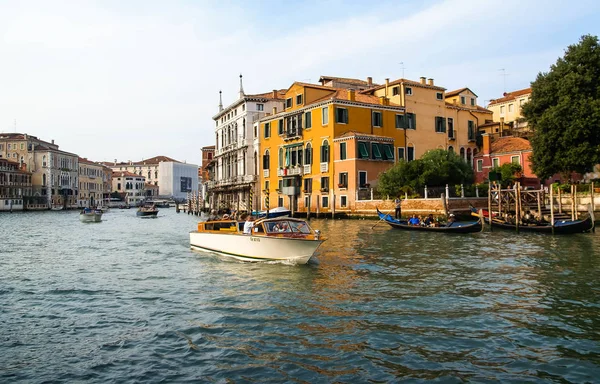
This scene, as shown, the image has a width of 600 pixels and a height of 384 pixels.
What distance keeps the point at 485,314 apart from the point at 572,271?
5.01 m

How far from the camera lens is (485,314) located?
7.96 m

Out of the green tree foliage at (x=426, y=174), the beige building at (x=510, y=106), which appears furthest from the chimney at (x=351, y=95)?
the beige building at (x=510, y=106)

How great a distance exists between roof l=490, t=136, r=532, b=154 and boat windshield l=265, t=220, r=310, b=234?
86.8 feet

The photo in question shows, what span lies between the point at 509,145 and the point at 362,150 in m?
11.7

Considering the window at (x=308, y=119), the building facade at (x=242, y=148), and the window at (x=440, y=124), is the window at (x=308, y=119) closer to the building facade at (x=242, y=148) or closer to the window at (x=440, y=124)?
the building facade at (x=242, y=148)

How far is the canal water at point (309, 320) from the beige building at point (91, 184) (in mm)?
80623

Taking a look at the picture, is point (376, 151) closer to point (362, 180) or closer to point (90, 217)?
point (362, 180)

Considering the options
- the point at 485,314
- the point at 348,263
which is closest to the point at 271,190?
the point at 348,263

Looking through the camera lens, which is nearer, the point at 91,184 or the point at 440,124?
the point at 440,124

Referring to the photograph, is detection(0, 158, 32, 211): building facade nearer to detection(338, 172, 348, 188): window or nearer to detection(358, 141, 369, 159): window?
detection(338, 172, 348, 188): window

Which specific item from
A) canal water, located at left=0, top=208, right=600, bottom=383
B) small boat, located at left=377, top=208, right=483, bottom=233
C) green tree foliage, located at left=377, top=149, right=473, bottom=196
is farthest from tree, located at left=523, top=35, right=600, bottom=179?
canal water, located at left=0, top=208, right=600, bottom=383

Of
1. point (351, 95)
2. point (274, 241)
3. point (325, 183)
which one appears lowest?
point (274, 241)

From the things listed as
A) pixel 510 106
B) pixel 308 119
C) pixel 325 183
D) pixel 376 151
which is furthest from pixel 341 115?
pixel 510 106

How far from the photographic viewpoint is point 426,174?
28.9 m
